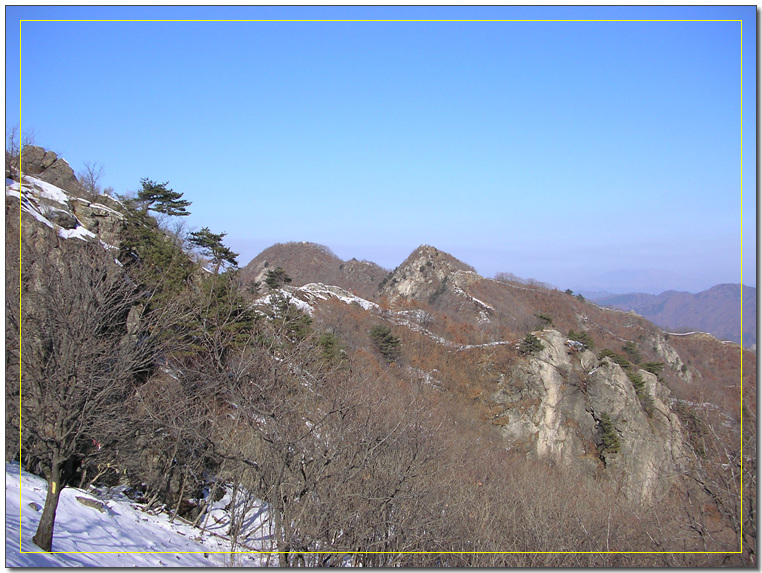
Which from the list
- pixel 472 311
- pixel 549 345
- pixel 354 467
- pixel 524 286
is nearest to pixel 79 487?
pixel 354 467

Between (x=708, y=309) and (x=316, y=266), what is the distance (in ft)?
241

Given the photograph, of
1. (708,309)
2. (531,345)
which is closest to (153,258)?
(708,309)

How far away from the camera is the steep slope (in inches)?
3406

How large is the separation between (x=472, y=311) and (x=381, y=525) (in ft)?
163


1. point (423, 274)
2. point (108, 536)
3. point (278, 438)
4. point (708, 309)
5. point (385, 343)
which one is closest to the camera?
point (278, 438)

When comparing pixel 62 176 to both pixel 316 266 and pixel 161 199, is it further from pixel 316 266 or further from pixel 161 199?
pixel 316 266

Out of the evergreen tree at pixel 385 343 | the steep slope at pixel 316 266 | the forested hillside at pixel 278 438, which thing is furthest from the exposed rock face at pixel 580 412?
the steep slope at pixel 316 266

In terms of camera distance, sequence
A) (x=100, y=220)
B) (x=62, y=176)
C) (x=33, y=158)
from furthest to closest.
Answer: (x=62, y=176) < (x=33, y=158) < (x=100, y=220)

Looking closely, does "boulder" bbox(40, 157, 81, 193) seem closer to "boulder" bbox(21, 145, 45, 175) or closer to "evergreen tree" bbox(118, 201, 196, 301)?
"boulder" bbox(21, 145, 45, 175)

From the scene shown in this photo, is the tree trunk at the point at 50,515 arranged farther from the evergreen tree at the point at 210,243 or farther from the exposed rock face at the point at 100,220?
the evergreen tree at the point at 210,243

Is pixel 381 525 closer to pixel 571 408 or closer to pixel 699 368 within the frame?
pixel 571 408

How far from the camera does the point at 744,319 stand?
745cm

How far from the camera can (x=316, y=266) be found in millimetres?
91938

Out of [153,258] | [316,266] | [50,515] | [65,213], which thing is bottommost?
[50,515]
